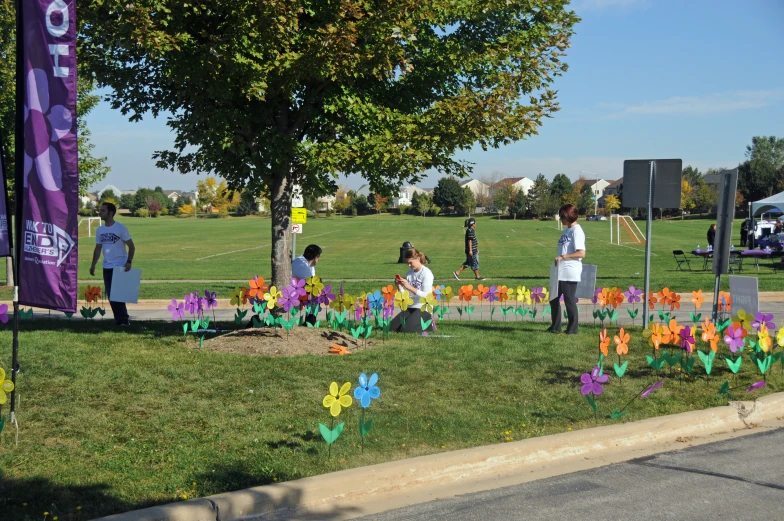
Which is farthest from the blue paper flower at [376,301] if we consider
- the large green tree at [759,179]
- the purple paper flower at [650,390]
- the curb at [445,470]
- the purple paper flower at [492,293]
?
the large green tree at [759,179]

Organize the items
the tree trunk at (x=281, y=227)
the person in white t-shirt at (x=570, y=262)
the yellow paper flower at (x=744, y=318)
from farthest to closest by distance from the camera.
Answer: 1. the person in white t-shirt at (x=570, y=262)
2. the tree trunk at (x=281, y=227)
3. the yellow paper flower at (x=744, y=318)

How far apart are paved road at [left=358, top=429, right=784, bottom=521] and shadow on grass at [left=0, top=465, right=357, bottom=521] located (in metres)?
0.48

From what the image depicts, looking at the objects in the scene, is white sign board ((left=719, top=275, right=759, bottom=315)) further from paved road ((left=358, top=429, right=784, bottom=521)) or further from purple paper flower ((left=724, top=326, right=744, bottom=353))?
paved road ((left=358, top=429, right=784, bottom=521))

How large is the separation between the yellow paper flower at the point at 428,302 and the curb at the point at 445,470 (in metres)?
4.45

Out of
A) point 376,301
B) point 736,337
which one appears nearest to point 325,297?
point 376,301

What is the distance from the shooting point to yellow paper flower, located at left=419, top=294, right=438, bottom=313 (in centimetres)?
1056

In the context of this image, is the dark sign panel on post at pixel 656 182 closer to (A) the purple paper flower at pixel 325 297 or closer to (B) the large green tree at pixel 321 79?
(B) the large green tree at pixel 321 79

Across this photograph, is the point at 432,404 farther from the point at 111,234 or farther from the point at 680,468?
the point at 111,234

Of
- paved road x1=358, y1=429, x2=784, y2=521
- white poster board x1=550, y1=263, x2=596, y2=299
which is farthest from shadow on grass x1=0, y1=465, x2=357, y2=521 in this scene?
white poster board x1=550, y1=263, x2=596, y2=299

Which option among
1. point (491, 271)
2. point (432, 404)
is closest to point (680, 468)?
point (432, 404)

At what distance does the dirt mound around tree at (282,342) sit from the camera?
8945 millimetres

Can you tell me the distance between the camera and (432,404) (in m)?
6.84

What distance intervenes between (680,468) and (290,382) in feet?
12.0

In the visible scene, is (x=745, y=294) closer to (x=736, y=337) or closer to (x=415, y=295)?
(x=736, y=337)
